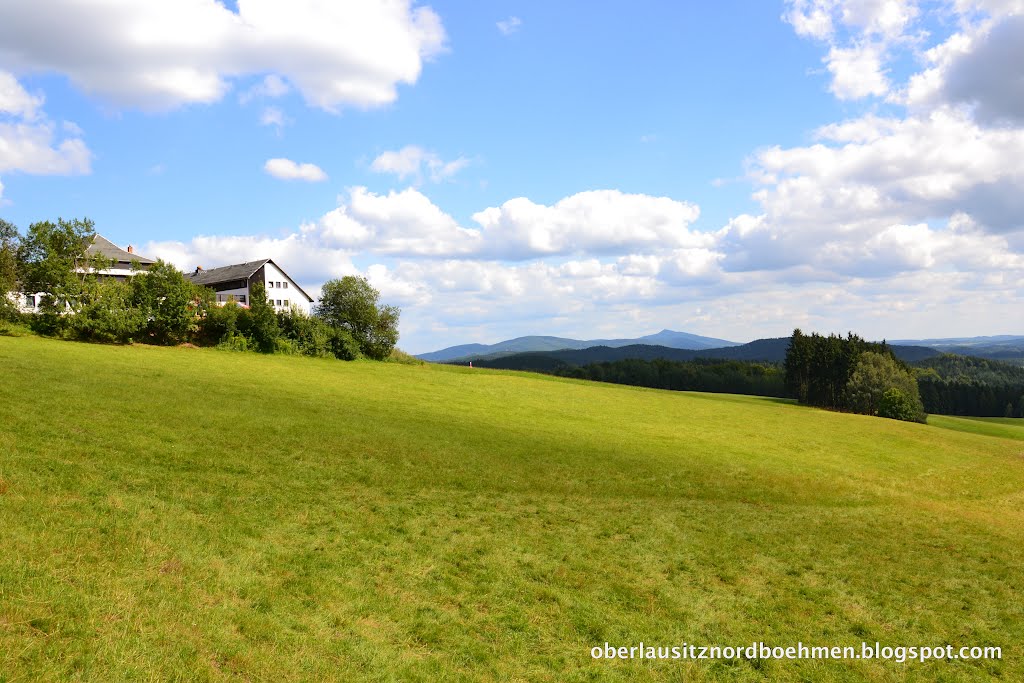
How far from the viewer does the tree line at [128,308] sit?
5691 cm

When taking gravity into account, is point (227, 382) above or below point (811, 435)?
above

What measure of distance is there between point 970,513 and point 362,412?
35.3 meters

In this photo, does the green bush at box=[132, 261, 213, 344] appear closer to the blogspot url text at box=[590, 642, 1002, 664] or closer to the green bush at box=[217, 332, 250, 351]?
the green bush at box=[217, 332, 250, 351]

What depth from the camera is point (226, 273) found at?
106500 millimetres

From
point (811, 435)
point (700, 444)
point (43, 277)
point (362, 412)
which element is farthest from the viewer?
point (43, 277)

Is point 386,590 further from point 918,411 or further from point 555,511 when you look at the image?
point 918,411

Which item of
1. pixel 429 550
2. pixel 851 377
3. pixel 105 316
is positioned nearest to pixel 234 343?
pixel 105 316

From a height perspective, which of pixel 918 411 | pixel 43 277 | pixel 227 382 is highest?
pixel 43 277

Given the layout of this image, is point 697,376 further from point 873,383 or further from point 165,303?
point 165,303

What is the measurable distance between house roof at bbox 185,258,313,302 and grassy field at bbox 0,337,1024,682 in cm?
7009

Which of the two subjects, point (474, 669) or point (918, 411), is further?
point (918, 411)

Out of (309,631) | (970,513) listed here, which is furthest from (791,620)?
(970,513)

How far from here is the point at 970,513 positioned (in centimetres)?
2848

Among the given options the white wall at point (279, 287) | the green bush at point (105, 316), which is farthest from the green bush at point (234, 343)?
the white wall at point (279, 287)
